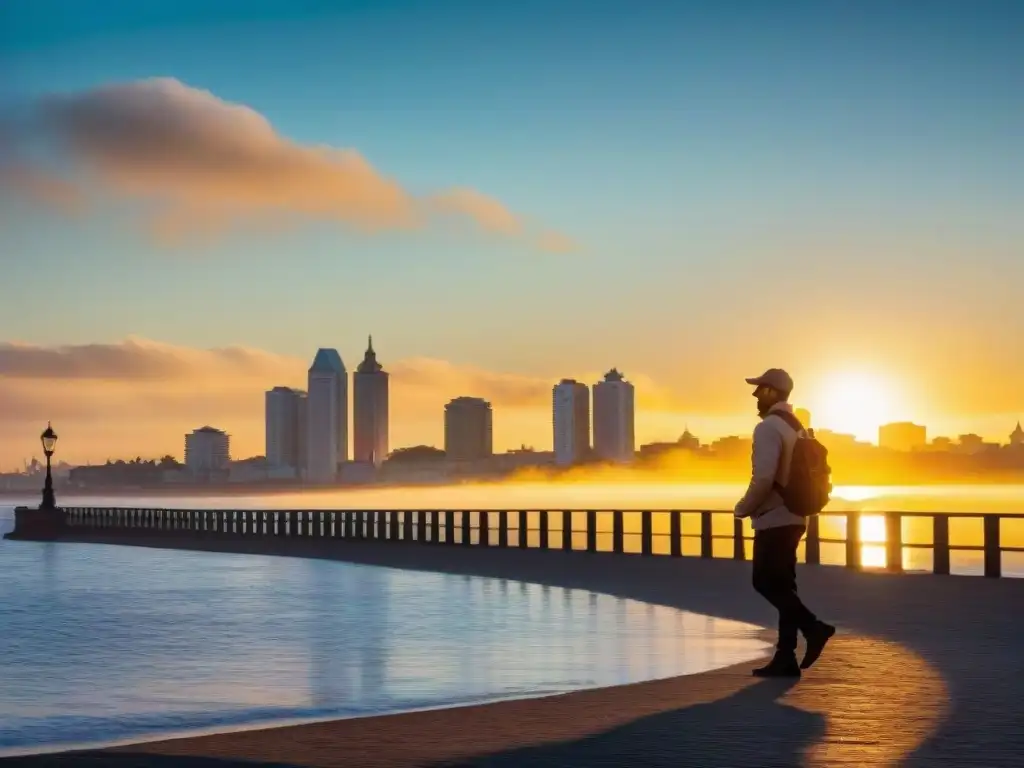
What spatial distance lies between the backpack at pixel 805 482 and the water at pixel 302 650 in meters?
2.17

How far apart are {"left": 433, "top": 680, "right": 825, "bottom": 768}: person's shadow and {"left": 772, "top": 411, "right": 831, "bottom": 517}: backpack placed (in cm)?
162

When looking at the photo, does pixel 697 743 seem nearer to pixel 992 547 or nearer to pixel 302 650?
pixel 302 650

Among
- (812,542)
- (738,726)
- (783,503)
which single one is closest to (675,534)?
(812,542)

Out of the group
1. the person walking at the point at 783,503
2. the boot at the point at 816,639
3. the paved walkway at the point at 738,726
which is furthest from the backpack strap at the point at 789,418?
the paved walkway at the point at 738,726

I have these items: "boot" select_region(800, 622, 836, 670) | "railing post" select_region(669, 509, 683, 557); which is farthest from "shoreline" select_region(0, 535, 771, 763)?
"railing post" select_region(669, 509, 683, 557)

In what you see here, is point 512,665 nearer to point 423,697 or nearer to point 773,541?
point 423,697

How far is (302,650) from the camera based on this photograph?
16453 mm

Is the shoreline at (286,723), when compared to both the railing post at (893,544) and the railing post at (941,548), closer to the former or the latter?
the railing post at (941,548)

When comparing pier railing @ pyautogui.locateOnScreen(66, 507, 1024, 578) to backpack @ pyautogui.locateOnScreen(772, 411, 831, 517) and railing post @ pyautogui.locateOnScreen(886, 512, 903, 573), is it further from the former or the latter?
backpack @ pyautogui.locateOnScreen(772, 411, 831, 517)

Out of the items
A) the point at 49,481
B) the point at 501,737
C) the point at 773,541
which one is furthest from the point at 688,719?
the point at 49,481

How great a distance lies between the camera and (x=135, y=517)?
7375 cm

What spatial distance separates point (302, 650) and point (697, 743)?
7.97m

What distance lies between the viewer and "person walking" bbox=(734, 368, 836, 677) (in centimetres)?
1190

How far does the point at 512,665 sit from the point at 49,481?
5061 cm
